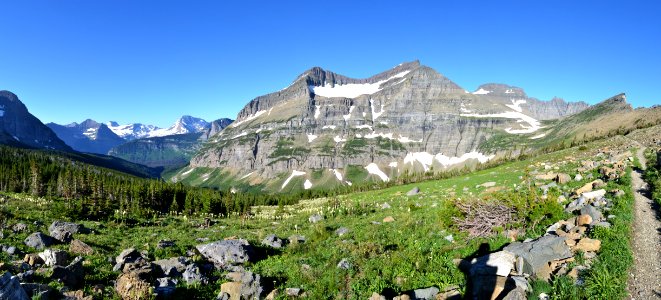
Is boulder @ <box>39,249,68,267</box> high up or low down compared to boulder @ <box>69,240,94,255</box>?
up

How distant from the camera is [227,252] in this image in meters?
25.4

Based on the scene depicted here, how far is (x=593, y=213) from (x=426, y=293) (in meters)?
12.2

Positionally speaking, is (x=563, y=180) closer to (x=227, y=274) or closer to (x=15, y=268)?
(x=227, y=274)

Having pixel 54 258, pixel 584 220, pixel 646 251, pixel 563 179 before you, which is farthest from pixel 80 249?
→ pixel 563 179

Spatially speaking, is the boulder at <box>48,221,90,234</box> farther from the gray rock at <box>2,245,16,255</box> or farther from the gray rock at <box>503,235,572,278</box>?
the gray rock at <box>503,235,572,278</box>

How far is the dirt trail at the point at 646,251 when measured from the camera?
1273cm

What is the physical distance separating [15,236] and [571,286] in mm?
40649

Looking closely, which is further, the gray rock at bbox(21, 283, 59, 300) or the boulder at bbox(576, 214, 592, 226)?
the boulder at bbox(576, 214, 592, 226)

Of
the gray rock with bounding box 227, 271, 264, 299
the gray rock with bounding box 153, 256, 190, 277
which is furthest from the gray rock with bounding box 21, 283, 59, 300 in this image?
the gray rock with bounding box 227, 271, 264, 299

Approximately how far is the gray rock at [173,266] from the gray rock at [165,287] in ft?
4.23

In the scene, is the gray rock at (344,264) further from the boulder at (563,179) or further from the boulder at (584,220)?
the boulder at (563,179)

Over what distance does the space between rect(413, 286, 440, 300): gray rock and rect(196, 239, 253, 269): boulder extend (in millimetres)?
13917

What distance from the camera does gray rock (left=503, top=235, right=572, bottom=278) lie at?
14.7 m

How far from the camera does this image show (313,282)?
18.5m
